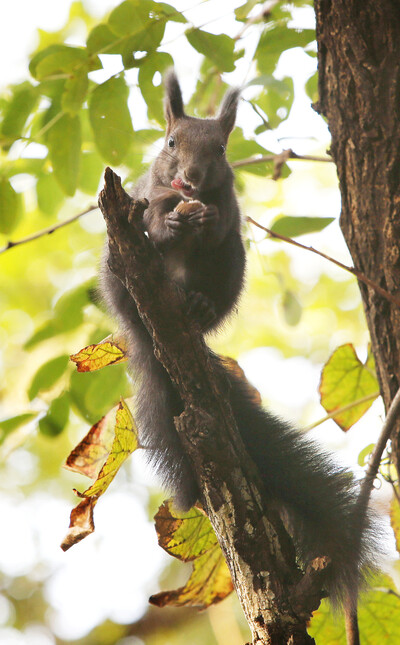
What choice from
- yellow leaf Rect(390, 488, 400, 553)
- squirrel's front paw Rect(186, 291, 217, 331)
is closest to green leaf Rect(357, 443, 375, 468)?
yellow leaf Rect(390, 488, 400, 553)

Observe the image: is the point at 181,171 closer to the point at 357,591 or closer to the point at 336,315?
the point at 357,591

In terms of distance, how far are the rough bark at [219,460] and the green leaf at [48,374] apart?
90 cm

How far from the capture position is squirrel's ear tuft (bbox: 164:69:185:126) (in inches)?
103

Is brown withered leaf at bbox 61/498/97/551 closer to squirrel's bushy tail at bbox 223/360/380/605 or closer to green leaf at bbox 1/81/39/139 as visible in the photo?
squirrel's bushy tail at bbox 223/360/380/605

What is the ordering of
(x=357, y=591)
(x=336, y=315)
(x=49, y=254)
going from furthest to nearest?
(x=336, y=315) → (x=49, y=254) → (x=357, y=591)

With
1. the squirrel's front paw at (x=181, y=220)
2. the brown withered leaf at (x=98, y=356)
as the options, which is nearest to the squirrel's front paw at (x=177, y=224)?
the squirrel's front paw at (x=181, y=220)

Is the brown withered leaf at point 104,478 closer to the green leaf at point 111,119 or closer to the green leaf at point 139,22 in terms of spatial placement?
the green leaf at point 111,119

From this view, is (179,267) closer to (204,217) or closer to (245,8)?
(204,217)

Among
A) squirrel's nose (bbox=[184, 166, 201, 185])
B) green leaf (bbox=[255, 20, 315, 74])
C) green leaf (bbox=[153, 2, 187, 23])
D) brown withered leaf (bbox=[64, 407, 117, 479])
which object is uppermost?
green leaf (bbox=[153, 2, 187, 23])

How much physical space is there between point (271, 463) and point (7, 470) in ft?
18.1

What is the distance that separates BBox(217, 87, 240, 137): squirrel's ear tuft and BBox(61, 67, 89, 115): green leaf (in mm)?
755

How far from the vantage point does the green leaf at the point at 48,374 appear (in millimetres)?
2482

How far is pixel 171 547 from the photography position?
205 centimetres

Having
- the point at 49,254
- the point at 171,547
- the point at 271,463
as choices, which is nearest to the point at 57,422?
the point at 171,547
